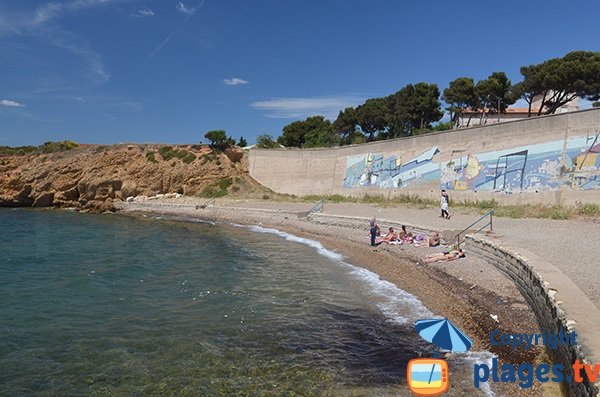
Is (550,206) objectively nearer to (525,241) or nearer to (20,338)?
(525,241)

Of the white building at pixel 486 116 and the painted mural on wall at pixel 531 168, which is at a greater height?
the white building at pixel 486 116

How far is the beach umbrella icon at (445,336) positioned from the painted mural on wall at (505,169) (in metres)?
17.9

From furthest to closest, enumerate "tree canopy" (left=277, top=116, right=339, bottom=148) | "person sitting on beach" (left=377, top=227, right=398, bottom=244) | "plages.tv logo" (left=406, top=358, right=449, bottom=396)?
1. "tree canopy" (left=277, top=116, right=339, bottom=148)
2. "person sitting on beach" (left=377, top=227, right=398, bottom=244)
3. "plages.tv logo" (left=406, top=358, right=449, bottom=396)

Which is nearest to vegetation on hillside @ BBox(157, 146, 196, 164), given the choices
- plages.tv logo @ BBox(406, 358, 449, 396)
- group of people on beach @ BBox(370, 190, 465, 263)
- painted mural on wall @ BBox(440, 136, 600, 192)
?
painted mural on wall @ BBox(440, 136, 600, 192)

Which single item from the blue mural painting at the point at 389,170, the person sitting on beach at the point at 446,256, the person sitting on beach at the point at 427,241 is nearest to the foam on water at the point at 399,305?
the person sitting on beach at the point at 446,256

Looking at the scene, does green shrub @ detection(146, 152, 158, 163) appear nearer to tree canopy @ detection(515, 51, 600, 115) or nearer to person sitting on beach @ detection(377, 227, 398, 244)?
person sitting on beach @ detection(377, 227, 398, 244)

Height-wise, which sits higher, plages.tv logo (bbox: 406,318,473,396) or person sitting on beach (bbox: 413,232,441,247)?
person sitting on beach (bbox: 413,232,441,247)

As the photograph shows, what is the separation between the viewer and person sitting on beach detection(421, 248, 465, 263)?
14.2 meters

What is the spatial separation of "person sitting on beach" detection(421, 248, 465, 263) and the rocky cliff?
30716mm

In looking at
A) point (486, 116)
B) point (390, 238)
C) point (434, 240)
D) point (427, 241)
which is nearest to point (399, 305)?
point (434, 240)

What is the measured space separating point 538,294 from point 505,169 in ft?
57.8

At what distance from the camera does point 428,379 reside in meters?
5.95

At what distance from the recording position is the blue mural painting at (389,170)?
29.4 m

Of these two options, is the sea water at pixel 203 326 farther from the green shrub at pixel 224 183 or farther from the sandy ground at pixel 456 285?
the green shrub at pixel 224 183
